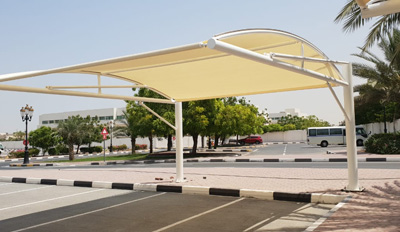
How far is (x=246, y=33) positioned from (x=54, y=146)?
4978cm

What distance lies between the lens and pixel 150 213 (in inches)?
295

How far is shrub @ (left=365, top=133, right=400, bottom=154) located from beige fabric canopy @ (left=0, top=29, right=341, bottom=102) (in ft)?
48.4

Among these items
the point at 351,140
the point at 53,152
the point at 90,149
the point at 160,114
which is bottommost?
the point at 53,152

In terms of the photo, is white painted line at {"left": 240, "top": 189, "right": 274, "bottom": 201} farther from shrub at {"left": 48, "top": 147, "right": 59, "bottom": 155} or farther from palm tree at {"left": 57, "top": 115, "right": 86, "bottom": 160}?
shrub at {"left": 48, "top": 147, "right": 59, "bottom": 155}

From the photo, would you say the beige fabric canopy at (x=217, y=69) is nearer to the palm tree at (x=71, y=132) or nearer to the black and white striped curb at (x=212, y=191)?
the black and white striped curb at (x=212, y=191)

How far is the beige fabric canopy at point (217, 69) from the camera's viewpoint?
646 cm

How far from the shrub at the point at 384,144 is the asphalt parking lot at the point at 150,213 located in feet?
54.6

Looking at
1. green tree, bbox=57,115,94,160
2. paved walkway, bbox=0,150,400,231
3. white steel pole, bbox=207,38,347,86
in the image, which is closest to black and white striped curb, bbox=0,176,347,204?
paved walkway, bbox=0,150,400,231

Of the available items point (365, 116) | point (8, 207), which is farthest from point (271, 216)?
point (365, 116)

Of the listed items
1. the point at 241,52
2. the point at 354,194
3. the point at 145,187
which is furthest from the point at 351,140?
the point at 145,187

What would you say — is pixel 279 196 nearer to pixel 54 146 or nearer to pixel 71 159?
pixel 71 159

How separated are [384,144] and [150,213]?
758 inches

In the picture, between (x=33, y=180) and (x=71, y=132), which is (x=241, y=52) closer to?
(x=33, y=180)

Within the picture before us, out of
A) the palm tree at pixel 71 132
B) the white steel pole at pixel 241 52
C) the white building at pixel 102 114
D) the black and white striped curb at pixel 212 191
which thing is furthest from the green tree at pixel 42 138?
the white steel pole at pixel 241 52
